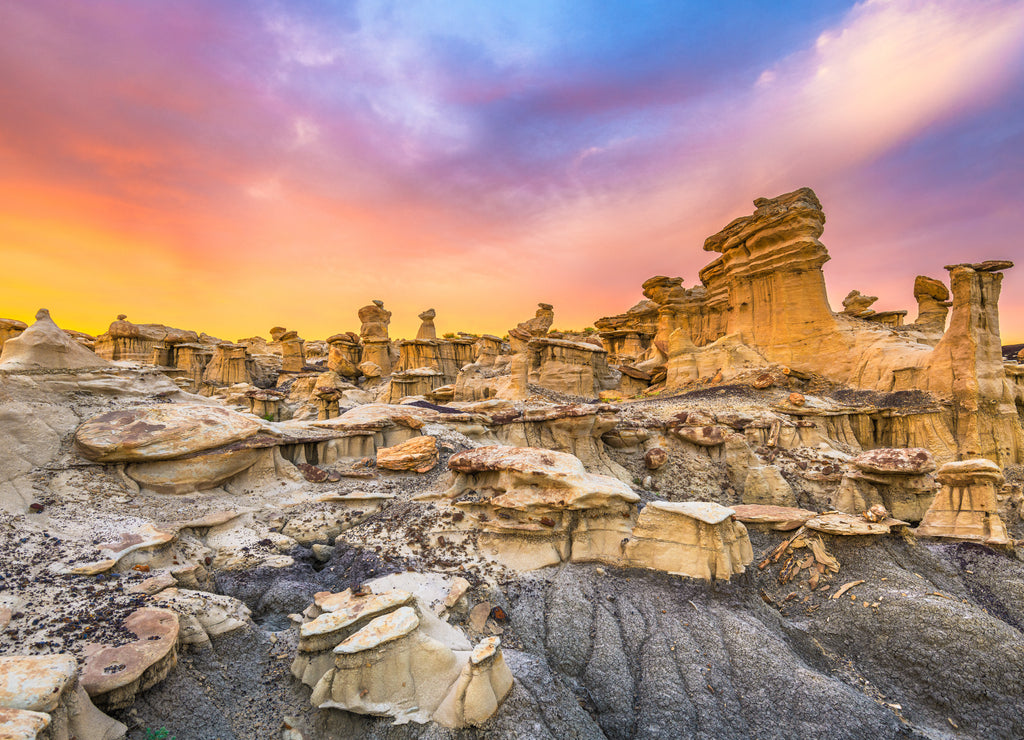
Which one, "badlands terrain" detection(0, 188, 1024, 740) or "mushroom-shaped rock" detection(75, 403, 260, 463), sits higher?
"mushroom-shaped rock" detection(75, 403, 260, 463)

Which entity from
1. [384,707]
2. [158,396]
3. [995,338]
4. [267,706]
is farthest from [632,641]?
[995,338]

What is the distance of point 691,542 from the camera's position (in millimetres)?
7266

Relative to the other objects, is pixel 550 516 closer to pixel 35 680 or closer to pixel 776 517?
pixel 776 517

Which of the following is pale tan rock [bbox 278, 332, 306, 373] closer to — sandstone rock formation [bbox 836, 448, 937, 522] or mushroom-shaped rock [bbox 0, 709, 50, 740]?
mushroom-shaped rock [bbox 0, 709, 50, 740]

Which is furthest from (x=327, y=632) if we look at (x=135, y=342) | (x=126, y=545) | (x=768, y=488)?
(x=135, y=342)

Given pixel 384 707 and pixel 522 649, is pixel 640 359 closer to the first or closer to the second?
pixel 522 649

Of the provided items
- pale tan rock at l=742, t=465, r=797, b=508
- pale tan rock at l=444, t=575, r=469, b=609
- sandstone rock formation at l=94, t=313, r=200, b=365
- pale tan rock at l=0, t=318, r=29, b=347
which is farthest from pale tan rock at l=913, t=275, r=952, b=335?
pale tan rock at l=0, t=318, r=29, b=347

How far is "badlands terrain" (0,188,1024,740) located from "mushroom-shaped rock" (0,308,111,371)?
0.18 feet

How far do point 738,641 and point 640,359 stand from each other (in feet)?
85.6

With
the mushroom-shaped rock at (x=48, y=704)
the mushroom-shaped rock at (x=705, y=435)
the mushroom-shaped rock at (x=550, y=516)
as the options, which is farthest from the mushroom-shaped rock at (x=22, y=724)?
the mushroom-shaped rock at (x=705, y=435)

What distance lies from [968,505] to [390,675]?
11952 mm

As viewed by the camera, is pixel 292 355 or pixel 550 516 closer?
pixel 550 516

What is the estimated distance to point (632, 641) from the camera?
6109 millimetres

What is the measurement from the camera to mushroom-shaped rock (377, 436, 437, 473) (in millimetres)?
10789
